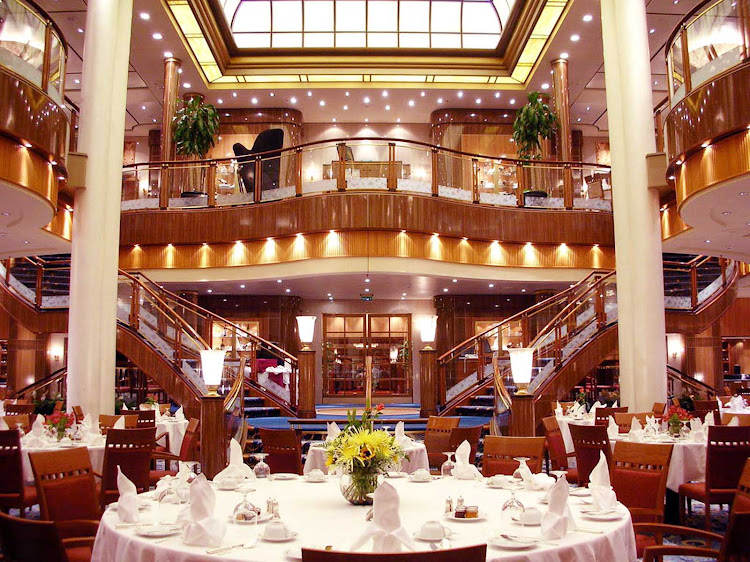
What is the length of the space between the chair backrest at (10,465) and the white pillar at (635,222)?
7533 millimetres

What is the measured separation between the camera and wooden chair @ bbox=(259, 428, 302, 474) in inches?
243

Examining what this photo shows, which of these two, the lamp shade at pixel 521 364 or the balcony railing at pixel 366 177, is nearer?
the lamp shade at pixel 521 364

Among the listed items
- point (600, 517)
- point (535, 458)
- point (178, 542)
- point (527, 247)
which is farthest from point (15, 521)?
point (527, 247)

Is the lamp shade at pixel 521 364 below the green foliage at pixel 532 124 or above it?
below

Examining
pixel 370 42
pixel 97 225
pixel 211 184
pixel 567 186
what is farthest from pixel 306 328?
pixel 370 42

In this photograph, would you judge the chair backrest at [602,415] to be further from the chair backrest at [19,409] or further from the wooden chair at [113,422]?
the chair backrest at [19,409]

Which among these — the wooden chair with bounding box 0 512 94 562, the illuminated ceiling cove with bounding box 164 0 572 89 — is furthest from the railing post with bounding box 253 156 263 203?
the wooden chair with bounding box 0 512 94 562

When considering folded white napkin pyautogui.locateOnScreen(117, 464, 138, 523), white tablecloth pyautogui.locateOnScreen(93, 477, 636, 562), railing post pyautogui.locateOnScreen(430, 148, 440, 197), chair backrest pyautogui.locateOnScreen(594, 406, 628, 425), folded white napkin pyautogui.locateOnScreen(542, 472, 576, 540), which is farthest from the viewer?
railing post pyautogui.locateOnScreen(430, 148, 440, 197)

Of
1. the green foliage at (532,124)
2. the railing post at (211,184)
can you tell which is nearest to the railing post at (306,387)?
the railing post at (211,184)

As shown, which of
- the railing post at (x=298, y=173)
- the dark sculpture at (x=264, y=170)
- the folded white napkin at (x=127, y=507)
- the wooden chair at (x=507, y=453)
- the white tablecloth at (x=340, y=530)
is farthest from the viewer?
the dark sculpture at (x=264, y=170)

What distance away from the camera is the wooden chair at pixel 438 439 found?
24.1ft

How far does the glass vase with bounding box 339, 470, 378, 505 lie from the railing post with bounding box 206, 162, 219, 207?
12.2 m

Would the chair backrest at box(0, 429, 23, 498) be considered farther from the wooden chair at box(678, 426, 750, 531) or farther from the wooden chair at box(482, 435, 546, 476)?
the wooden chair at box(678, 426, 750, 531)

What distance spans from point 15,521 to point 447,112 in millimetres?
20611
